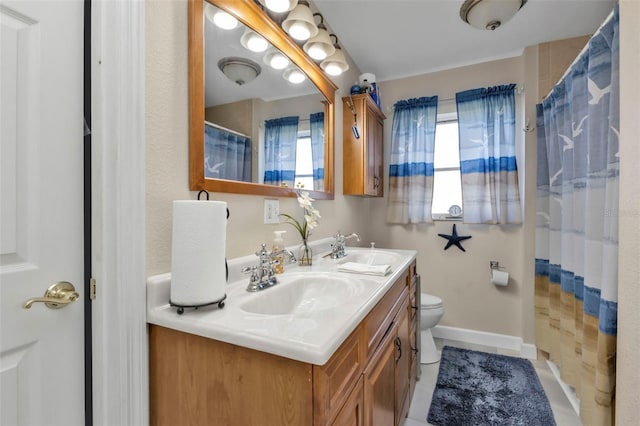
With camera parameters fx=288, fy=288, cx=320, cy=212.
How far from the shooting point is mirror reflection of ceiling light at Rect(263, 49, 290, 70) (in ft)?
4.47

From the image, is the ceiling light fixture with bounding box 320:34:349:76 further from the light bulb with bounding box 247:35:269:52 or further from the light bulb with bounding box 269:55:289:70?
the light bulb with bounding box 247:35:269:52

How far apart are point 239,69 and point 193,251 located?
0.84 m

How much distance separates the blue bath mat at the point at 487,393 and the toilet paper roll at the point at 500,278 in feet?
1.90

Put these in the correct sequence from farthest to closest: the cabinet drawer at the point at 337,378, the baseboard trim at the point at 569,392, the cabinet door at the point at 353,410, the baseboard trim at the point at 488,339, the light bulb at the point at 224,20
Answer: the baseboard trim at the point at 488,339
the baseboard trim at the point at 569,392
the light bulb at the point at 224,20
the cabinet door at the point at 353,410
the cabinet drawer at the point at 337,378

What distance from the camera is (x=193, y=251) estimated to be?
2.47 feet

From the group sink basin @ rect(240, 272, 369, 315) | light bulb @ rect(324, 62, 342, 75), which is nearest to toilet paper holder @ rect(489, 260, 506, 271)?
sink basin @ rect(240, 272, 369, 315)

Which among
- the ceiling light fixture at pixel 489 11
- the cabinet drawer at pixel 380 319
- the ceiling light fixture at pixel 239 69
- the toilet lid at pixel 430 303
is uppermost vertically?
the ceiling light fixture at pixel 489 11

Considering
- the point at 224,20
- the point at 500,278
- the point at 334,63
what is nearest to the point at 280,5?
the point at 224,20

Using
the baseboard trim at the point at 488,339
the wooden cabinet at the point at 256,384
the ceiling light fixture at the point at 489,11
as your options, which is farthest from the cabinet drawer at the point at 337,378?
the baseboard trim at the point at 488,339

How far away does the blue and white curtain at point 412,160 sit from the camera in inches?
104

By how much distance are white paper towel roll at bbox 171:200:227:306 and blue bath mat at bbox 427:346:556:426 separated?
5.20 ft

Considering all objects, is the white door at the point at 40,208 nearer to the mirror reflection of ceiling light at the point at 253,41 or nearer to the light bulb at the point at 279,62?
the mirror reflection of ceiling light at the point at 253,41

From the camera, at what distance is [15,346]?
0.64 metres

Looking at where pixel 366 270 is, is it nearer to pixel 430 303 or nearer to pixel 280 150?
pixel 280 150
